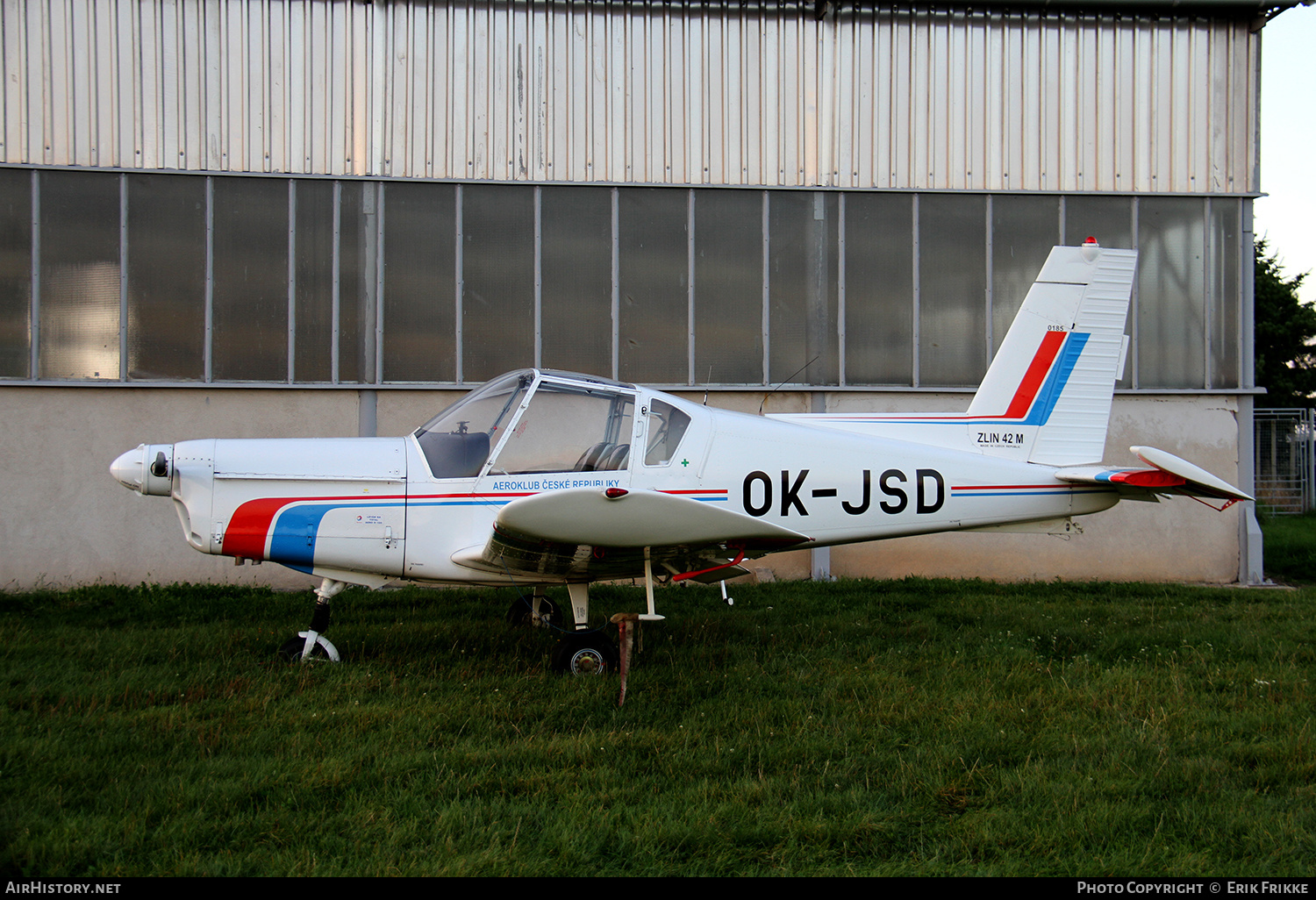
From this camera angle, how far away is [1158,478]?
18.8ft

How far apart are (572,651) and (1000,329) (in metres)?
6.79

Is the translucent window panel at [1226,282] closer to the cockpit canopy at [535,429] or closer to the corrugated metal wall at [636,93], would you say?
the corrugated metal wall at [636,93]

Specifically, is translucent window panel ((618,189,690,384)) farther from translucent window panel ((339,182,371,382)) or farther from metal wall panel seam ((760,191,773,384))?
translucent window panel ((339,182,371,382))

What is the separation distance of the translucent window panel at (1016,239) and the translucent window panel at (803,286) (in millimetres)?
1883

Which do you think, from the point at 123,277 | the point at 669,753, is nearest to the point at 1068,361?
the point at 669,753

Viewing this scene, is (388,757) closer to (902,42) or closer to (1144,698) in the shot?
(1144,698)

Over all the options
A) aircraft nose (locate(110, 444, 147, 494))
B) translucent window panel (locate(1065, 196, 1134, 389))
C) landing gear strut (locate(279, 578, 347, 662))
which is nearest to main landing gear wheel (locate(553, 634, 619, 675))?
landing gear strut (locate(279, 578, 347, 662))

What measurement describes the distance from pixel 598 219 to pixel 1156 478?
6.12 m

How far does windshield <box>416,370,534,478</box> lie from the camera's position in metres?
5.45

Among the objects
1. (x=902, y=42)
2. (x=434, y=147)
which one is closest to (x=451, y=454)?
(x=434, y=147)

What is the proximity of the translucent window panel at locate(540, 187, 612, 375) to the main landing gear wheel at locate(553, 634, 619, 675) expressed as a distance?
4.39 m

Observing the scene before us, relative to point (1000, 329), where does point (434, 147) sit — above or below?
above

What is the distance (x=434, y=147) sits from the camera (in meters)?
9.23

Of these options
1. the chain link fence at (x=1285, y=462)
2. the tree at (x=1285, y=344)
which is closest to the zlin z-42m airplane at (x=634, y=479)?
the chain link fence at (x=1285, y=462)
